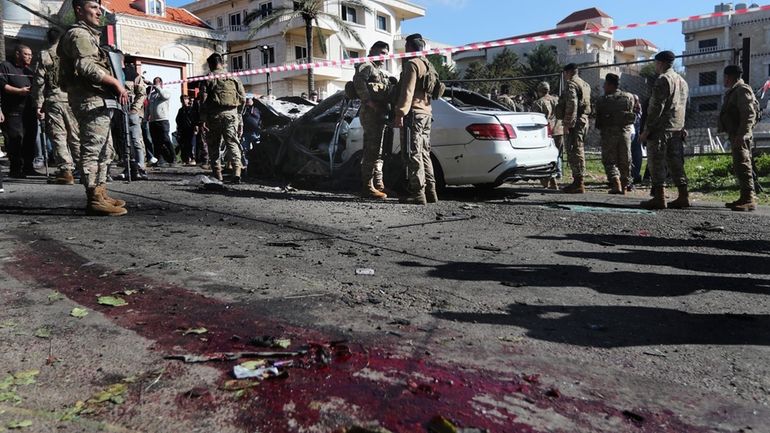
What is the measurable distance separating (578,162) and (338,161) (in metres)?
3.85

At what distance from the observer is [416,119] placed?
7266 millimetres

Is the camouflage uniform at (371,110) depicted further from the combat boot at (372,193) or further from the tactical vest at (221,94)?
the tactical vest at (221,94)

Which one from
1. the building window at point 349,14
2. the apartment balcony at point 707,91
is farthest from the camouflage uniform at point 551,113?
the apartment balcony at point 707,91

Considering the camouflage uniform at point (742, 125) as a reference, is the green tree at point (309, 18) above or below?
above

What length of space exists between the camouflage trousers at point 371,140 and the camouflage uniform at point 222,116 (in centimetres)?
238

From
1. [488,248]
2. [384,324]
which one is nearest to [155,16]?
[488,248]

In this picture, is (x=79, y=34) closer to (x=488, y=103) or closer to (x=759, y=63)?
(x=488, y=103)

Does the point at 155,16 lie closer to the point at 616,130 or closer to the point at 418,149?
the point at 616,130

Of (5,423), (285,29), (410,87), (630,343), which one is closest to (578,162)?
(410,87)

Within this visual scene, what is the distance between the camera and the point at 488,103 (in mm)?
8812

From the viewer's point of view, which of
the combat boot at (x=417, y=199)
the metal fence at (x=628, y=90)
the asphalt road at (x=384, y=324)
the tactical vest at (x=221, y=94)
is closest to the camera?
the asphalt road at (x=384, y=324)

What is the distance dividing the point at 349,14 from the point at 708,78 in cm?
3470

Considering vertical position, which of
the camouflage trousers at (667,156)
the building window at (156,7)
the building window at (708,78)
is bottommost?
the camouflage trousers at (667,156)

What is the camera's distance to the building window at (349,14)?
4722cm
